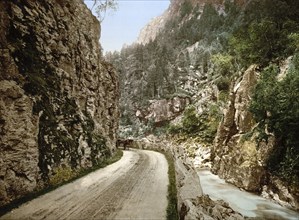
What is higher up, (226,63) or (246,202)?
(226,63)

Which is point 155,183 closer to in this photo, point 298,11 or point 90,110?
point 90,110

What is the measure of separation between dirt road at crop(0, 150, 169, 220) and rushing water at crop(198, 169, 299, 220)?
4595 mm

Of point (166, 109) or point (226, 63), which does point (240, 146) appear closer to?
point (226, 63)

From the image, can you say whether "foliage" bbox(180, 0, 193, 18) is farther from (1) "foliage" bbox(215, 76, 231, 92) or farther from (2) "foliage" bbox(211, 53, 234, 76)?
(1) "foliage" bbox(215, 76, 231, 92)

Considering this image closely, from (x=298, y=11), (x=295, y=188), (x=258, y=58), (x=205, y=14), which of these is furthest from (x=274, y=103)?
(x=205, y=14)

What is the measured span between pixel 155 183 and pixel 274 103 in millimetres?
8895

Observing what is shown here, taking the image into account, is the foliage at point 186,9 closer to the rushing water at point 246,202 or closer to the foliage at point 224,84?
the foliage at point 224,84

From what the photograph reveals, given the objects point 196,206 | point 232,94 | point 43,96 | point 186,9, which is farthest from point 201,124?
point 186,9

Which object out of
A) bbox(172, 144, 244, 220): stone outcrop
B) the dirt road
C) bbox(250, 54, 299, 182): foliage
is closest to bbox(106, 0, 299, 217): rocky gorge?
bbox(250, 54, 299, 182): foliage

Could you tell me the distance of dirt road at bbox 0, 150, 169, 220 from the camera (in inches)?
375

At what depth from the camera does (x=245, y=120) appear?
79.4 ft

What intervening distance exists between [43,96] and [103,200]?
644 centimetres

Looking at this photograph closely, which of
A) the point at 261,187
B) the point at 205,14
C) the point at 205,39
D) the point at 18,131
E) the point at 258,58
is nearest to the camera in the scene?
the point at 18,131

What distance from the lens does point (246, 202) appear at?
17250 millimetres
